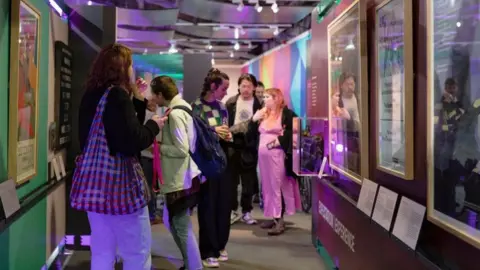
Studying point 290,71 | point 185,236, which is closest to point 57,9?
point 185,236

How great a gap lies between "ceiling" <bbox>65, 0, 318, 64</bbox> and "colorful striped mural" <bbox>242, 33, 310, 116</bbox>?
0.33 meters

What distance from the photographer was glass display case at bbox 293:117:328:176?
12.3ft

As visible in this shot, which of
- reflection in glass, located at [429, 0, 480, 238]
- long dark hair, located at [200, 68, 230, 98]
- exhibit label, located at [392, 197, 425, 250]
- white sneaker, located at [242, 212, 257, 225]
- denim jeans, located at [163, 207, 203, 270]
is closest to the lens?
reflection in glass, located at [429, 0, 480, 238]

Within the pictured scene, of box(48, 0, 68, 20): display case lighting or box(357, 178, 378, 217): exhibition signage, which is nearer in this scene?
box(357, 178, 378, 217): exhibition signage

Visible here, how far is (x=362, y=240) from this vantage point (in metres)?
2.77

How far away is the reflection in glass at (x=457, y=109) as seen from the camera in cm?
145

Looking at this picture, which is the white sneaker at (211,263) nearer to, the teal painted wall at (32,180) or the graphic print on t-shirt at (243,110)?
the teal painted wall at (32,180)

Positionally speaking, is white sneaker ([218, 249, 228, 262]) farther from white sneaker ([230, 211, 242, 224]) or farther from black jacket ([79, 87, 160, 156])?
black jacket ([79, 87, 160, 156])

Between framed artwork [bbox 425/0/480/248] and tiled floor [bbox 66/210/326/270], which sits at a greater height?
framed artwork [bbox 425/0/480/248]

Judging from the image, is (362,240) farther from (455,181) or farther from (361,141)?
(455,181)

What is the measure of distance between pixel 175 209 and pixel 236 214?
2572 millimetres

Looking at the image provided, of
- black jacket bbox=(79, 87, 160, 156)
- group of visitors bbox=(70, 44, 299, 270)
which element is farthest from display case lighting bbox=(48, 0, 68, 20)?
black jacket bbox=(79, 87, 160, 156)

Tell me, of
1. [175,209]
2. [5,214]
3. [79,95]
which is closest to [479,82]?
[5,214]

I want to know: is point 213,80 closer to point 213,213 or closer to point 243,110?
point 213,213
